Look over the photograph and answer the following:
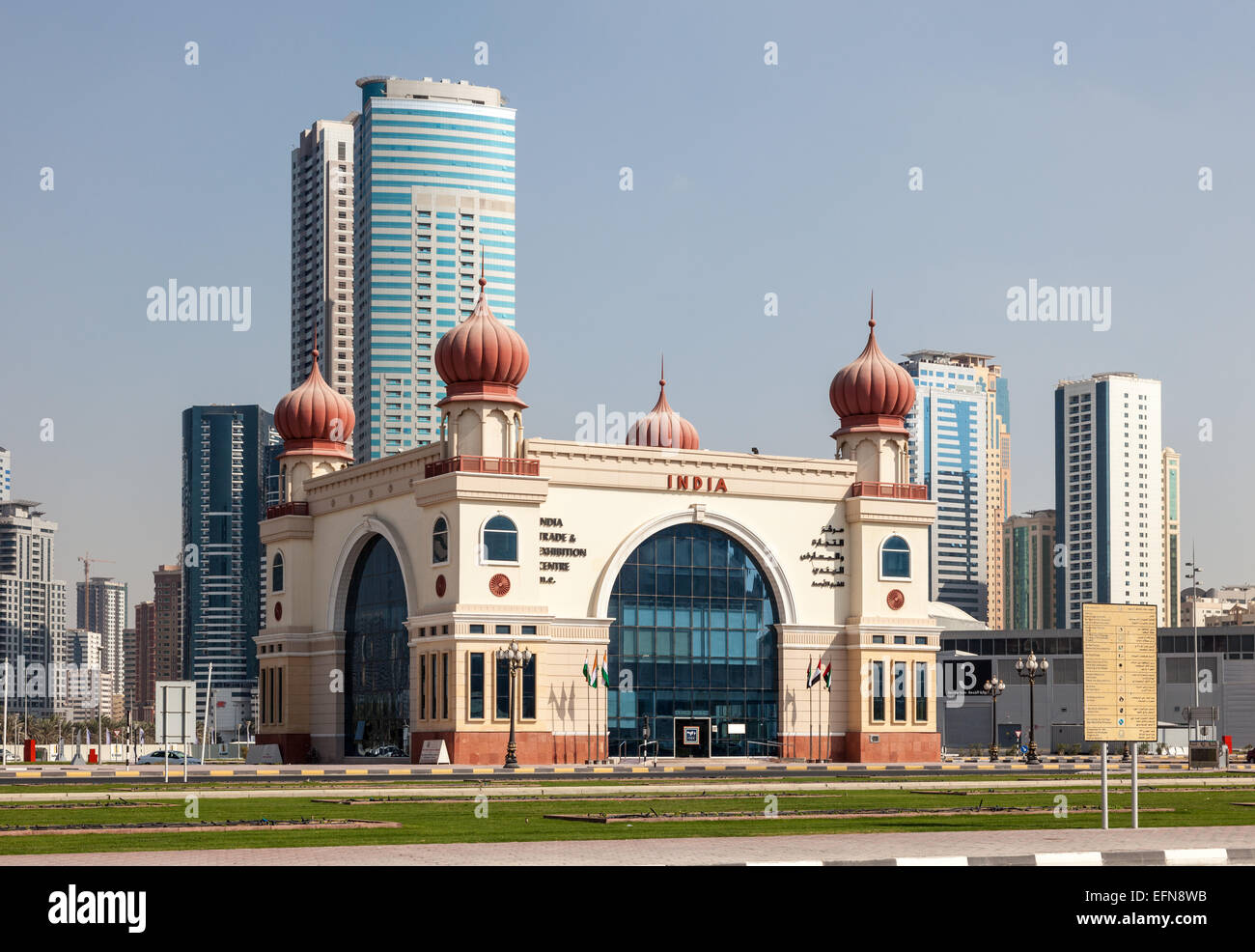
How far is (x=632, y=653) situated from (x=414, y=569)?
10138 millimetres

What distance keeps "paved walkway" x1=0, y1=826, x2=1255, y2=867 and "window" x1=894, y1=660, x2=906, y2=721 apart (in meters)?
55.4

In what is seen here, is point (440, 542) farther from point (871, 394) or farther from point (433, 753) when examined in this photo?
point (871, 394)

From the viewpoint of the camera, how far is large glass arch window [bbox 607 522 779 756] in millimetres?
80000

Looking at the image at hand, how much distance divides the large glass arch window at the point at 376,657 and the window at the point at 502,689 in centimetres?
679

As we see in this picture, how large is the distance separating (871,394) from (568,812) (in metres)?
53.3

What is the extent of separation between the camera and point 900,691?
84.5 metres

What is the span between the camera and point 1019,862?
76.3ft

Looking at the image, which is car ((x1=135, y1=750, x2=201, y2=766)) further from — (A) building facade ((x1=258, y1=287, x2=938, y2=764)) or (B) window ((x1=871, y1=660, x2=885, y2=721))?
(B) window ((x1=871, y1=660, x2=885, y2=721))

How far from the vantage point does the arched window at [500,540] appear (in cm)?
7488

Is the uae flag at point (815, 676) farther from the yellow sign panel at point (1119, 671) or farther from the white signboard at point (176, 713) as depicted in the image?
the yellow sign panel at point (1119, 671)

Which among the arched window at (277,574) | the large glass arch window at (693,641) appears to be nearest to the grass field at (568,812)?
the large glass arch window at (693,641)
